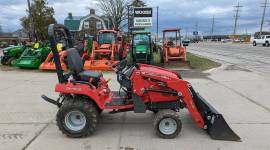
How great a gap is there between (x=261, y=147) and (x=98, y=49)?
11875mm

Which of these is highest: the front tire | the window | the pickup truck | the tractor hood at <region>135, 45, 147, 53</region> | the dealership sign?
the dealership sign

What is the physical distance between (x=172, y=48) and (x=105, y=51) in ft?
12.7

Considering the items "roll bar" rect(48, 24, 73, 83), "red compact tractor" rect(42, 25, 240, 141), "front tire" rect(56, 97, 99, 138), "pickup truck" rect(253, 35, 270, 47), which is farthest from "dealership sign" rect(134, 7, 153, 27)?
"pickup truck" rect(253, 35, 270, 47)

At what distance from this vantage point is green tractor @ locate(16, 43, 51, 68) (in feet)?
48.9

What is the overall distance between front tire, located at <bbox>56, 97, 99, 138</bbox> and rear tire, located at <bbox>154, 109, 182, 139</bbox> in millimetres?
1055

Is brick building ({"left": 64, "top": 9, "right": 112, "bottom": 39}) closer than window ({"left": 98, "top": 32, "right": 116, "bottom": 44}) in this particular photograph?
No

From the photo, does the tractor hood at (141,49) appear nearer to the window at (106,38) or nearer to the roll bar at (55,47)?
the window at (106,38)

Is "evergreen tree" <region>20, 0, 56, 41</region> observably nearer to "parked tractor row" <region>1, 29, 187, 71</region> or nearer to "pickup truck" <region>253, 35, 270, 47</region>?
"parked tractor row" <region>1, 29, 187, 71</region>

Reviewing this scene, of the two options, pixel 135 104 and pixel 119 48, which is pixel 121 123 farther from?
pixel 119 48

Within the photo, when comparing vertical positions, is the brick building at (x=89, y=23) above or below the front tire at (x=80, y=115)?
above

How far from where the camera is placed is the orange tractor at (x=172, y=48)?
54.8 ft

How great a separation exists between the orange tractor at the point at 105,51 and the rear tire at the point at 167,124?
8.65 meters

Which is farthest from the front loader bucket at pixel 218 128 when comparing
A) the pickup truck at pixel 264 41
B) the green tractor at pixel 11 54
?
the pickup truck at pixel 264 41

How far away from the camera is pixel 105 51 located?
15578 millimetres
